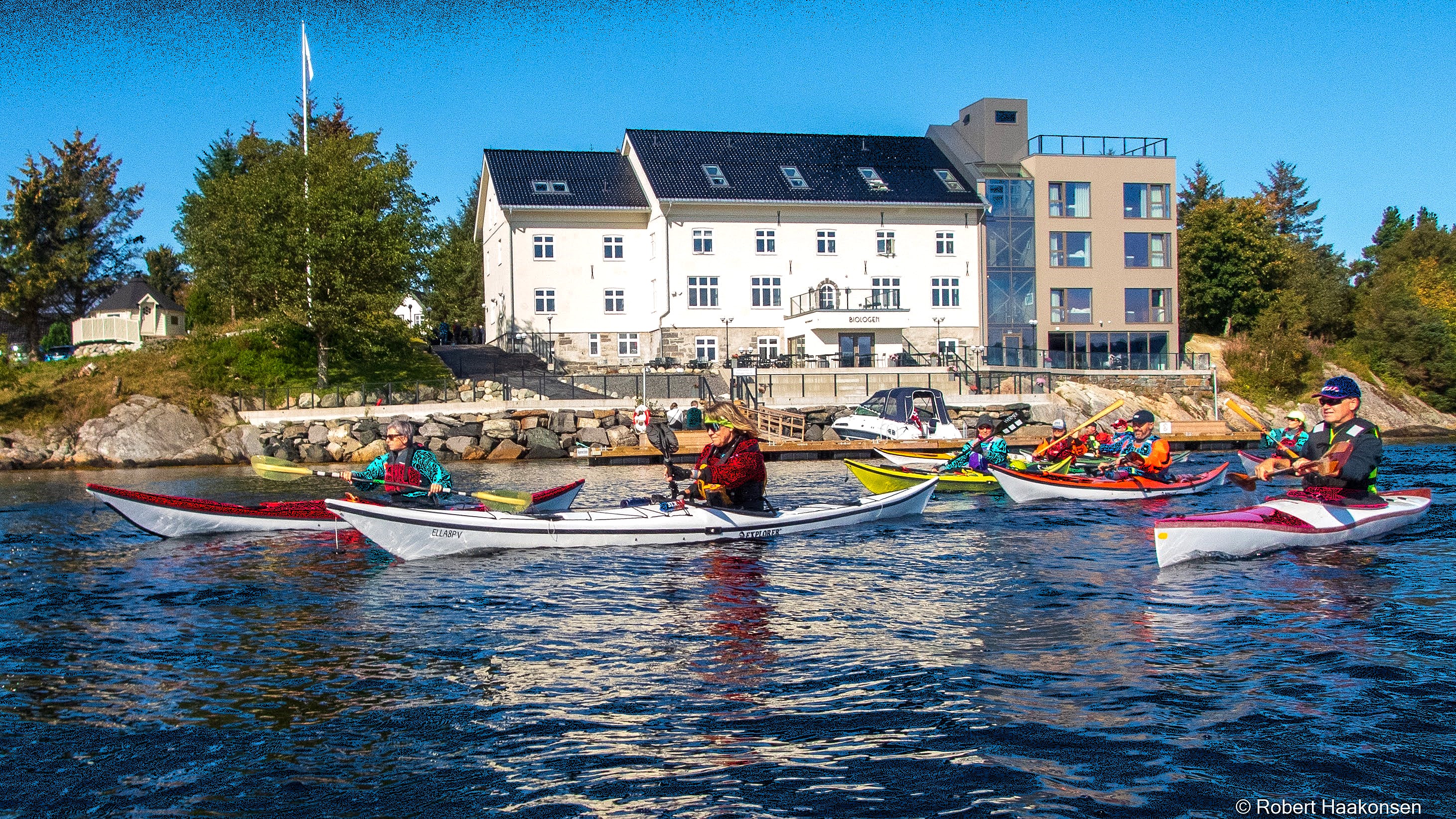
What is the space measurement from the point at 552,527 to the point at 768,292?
113 ft

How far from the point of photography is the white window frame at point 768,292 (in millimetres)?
46594

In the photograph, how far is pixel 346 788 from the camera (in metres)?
5.98

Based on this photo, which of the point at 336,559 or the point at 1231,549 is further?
the point at 336,559

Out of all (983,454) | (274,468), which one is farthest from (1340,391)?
(274,468)

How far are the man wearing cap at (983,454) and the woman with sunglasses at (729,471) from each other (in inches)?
273

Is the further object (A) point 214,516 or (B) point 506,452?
(B) point 506,452

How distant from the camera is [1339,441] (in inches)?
481

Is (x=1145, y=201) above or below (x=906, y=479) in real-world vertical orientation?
above

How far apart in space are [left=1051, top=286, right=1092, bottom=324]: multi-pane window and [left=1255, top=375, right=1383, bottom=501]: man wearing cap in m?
37.7

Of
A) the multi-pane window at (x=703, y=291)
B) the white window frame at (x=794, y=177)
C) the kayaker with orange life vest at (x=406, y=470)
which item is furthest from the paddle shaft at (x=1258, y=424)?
the white window frame at (x=794, y=177)

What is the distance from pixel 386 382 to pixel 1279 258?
146 feet

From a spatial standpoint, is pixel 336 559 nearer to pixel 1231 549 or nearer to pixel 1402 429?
pixel 1231 549

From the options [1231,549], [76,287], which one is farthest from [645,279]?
[1231,549]

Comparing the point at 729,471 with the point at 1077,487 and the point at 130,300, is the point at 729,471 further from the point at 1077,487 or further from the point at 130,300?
the point at 130,300
